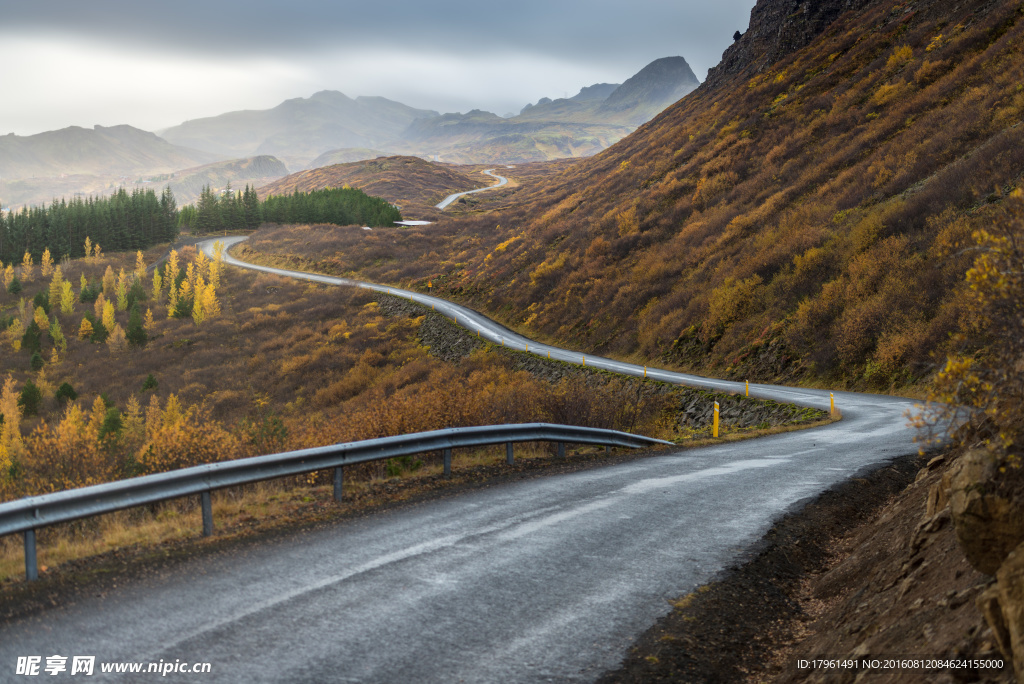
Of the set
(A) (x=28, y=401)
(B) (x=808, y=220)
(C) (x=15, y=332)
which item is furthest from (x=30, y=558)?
(C) (x=15, y=332)

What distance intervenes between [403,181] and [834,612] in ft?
555

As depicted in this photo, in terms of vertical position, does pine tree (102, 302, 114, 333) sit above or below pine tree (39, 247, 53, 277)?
below

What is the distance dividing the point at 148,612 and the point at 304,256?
88019 mm

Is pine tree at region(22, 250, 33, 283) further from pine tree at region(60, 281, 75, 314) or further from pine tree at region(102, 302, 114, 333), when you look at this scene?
pine tree at region(102, 302, 114, 333)

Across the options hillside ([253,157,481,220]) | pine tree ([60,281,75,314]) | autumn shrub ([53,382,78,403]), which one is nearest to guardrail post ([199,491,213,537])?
autumn shrub ([53,382,78,403])

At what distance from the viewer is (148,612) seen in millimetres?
5172

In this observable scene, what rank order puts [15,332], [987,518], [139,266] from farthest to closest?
[139,266]
[15,332]
[987,518]

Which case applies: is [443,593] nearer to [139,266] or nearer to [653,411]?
[653,411]

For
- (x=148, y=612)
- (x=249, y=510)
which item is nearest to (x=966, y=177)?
(x=249, y=510)

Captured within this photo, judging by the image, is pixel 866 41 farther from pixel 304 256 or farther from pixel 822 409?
pixel 304 256

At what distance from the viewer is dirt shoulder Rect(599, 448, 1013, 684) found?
12.6ft

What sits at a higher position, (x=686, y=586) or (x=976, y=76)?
(x=976, y=76)

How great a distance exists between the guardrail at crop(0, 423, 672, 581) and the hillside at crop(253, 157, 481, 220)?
4724 inches

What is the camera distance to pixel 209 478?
739 cm
